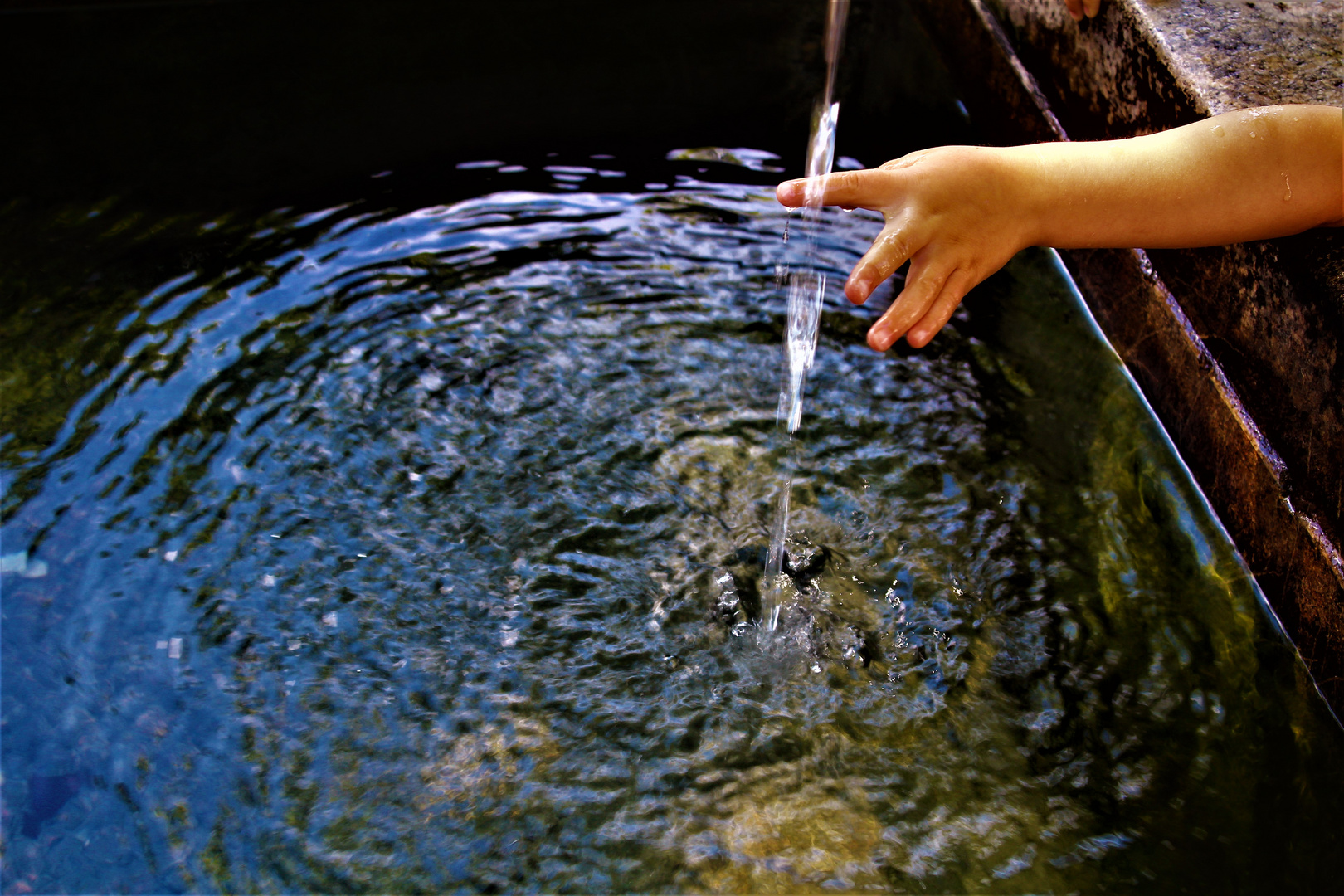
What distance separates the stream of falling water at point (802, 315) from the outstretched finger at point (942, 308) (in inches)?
10.0

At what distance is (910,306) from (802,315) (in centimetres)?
101

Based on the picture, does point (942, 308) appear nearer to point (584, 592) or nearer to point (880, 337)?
point (880, 337)

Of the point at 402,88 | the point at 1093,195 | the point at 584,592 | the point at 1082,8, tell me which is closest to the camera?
the point at 1093,195

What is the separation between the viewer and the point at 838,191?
1687mm

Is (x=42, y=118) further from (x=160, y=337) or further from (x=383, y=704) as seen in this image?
(x=383, y=704)

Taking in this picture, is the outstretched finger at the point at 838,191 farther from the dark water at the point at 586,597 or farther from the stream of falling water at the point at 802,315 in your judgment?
the dark water at the point at 586,597

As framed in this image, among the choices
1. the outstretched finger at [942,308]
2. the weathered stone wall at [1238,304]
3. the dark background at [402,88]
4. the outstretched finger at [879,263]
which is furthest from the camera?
the dark background at [402,88]

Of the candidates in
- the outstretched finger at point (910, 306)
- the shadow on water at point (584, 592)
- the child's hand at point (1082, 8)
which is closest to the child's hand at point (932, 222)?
the outstretched finger at point (910, 306)

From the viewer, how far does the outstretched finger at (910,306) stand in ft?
5.43

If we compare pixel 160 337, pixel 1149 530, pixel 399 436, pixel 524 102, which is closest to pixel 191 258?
pixel 160 337

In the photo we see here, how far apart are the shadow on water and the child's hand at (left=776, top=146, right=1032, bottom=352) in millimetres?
597

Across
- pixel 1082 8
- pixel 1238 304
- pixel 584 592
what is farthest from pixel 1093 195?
pixel 1082 8

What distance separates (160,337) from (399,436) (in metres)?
0.72

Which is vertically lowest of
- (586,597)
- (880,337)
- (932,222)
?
(586,597)
